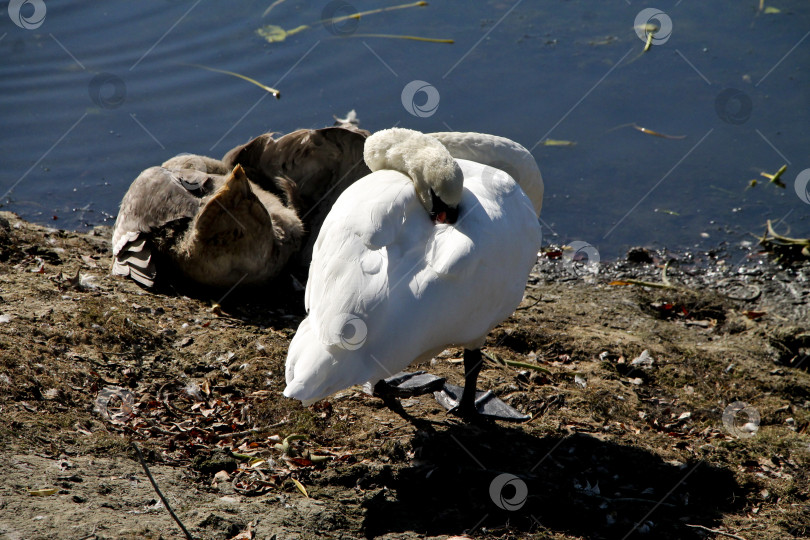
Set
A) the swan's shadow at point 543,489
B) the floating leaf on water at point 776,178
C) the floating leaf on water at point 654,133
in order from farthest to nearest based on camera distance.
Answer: the floating leaf on water at point 654,133 → the floating leaf on water at point 776,178 → the swan's shadow at point 543,489

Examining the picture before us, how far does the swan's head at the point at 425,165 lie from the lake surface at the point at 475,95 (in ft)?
10.6

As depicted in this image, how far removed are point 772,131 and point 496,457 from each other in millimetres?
5992

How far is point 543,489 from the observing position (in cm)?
393

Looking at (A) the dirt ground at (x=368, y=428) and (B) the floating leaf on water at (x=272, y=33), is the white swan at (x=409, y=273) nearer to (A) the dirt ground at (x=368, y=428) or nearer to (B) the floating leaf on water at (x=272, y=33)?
(A) the dirt ground at (x=368, y=428)

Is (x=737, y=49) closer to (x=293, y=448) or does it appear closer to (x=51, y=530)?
(x=293, y=448)

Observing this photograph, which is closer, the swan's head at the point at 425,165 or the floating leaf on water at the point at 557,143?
the swan's head at the point at 425,165

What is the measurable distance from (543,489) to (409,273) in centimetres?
127

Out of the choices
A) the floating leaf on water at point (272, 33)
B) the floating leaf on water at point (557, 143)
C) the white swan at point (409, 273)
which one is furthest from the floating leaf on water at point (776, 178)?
the floating leaf on water at point (272, 33)

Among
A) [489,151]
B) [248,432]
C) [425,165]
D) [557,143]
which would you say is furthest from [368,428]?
[557,143]

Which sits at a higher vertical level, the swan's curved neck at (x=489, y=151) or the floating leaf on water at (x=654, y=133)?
the floating leaf on water at (x=654, y=133)

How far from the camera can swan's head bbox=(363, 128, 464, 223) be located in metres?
4.14

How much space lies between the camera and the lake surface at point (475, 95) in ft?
26.0

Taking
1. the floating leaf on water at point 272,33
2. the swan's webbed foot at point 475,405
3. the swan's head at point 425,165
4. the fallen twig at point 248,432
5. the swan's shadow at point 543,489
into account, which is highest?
the floating leaf on water at point 272,33

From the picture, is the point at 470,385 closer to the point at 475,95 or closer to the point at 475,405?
the point at 475,405
